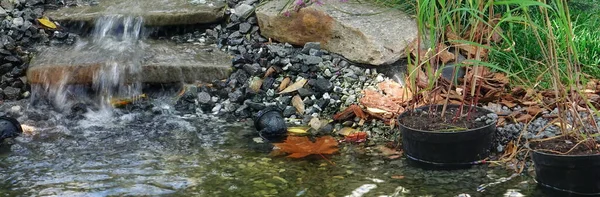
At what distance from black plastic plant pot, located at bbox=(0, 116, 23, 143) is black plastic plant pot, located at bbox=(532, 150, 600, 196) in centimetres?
253

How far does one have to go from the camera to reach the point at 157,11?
5.09m

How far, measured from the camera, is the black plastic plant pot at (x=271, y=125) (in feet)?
12.6

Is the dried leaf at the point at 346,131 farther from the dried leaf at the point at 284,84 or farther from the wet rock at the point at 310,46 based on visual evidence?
the wet rock at the point at 310,46

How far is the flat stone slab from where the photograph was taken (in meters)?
5.04

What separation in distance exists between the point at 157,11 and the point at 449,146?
8.32ft

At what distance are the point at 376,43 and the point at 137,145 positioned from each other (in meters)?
1.47

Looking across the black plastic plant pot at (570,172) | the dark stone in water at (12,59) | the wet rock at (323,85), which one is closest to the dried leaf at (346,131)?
the wet rock at (323,85)

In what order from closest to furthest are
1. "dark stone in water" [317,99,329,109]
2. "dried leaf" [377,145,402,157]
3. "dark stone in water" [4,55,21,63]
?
"dried leaf" [377,145,402,157], "dark stone in water" [317,99,329,109], "dark stone in water" [4,55,21,63]

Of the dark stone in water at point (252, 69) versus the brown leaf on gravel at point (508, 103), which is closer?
the brown leaf on gravel at point (508, 103)

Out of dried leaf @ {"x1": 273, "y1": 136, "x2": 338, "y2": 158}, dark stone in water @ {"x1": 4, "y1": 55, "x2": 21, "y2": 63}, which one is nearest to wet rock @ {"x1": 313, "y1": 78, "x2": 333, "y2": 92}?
dried leaf @ {"x1": 273, "y1": 136, "x2": 338, "y2": 158}

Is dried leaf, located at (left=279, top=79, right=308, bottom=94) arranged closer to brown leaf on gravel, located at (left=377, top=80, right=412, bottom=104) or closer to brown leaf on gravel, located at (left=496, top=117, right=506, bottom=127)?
brown leaf on gravel, located at (left=377, top=80, right=412, bottom=104)

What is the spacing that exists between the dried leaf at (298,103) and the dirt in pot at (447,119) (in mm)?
840

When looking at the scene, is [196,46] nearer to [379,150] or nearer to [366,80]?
[366,80]

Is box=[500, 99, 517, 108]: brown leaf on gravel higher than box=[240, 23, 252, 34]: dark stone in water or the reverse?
the reverse
